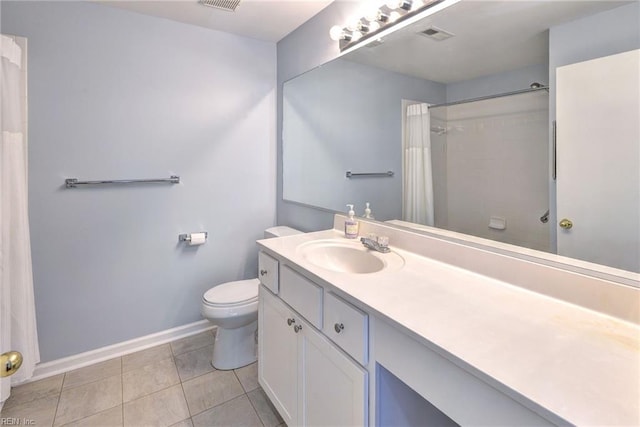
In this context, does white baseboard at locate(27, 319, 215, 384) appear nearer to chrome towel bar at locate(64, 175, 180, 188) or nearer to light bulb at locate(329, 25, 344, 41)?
chrome towel bar at locate(64, 175, 180, 188)

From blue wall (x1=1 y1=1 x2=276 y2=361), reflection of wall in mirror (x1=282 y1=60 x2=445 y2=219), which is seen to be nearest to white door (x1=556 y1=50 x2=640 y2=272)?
reflection of wall in mirror (x1=282 y1=60 x2=445 y2=219)

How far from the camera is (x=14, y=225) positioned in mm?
1567

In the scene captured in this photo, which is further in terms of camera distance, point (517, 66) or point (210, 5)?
point (210, 5)

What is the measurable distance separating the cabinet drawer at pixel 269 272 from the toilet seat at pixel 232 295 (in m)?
0.40

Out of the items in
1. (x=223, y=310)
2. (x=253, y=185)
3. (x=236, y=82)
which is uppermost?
(x=236, y=82)

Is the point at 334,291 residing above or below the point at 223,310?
above

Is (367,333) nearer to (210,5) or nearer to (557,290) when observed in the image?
(557,290)

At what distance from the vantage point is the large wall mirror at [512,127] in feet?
2.87

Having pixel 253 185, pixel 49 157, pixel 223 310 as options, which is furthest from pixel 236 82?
pixel 223 310

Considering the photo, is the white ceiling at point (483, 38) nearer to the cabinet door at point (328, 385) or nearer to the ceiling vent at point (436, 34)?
the ceiling vent at point (436, 34)

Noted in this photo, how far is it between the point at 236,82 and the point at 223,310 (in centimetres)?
163

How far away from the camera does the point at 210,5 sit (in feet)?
6.31

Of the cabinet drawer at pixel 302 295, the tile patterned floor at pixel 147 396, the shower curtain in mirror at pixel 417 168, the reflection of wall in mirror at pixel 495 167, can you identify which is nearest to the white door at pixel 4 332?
the tile patterned floor at pixel 147 396

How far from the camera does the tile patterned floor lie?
1560mm
